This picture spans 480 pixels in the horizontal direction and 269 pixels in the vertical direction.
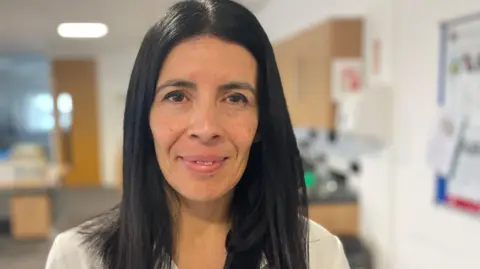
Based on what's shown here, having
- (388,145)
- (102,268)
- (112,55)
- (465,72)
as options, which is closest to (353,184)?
(388,145)

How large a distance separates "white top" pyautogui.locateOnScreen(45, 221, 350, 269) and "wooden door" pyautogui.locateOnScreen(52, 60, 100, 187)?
753cm

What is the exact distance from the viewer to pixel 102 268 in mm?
930

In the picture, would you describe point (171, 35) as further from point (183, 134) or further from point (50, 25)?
point (50, 25)

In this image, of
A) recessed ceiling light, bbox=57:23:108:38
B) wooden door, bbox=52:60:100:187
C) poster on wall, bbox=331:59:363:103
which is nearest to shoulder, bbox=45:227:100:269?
poster on wall, bbox=331:59:363:103

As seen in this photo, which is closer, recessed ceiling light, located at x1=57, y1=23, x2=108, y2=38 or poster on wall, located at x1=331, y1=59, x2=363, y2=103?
poster on wall, located at x1=331, y1=59, x2=363, y2=103

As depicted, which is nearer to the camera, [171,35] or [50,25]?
[171,35]

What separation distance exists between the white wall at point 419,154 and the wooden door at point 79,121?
668cm

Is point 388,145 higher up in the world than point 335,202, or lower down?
higher up

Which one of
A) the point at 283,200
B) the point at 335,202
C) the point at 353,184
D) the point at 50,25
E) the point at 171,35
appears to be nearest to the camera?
the point at 171,35

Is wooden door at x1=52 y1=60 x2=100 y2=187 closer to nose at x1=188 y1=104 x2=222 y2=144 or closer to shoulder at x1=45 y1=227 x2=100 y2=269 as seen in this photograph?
shoulder at x1=45 y1=227 x2=100 y2=269

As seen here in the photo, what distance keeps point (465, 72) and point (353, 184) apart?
1.28 meters

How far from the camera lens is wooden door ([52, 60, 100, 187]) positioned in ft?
26.5

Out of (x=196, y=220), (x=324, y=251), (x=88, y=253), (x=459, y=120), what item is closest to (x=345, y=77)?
(x=459, y=120)

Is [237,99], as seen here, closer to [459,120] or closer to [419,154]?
[459,120]
